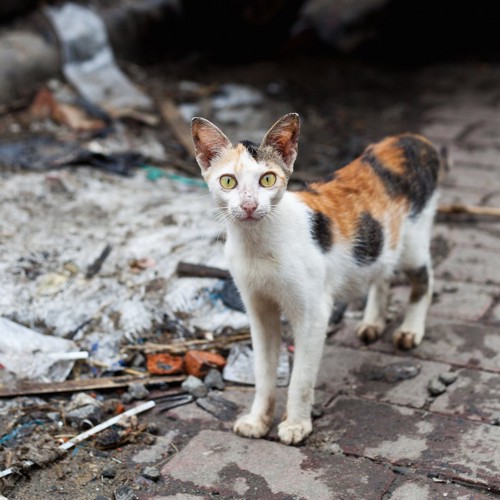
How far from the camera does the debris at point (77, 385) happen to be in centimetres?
346

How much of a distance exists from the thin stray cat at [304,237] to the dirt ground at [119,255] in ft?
1.46

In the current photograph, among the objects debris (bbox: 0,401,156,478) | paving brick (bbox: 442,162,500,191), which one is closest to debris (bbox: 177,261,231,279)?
debris (bbox: 0,401,156,478)

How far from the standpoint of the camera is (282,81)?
26.1ft

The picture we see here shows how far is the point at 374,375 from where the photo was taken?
3.61m

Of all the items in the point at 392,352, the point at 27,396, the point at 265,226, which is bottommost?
the point at 27,396

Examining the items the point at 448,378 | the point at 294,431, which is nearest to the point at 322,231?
the point at 294,431

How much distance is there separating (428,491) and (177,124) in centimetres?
438

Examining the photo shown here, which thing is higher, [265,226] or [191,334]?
[265,226]

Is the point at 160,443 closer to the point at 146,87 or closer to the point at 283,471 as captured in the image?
the point at 283,471

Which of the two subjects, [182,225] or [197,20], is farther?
[197,20]

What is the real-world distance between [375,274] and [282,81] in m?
4.83

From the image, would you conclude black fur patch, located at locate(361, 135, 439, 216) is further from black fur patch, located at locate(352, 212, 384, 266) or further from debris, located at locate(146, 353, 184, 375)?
debris, located at locate(146, 353, 184, 375)

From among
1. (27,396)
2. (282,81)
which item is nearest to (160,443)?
(27,396)

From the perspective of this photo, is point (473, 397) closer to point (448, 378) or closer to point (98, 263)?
point (448, 378)
